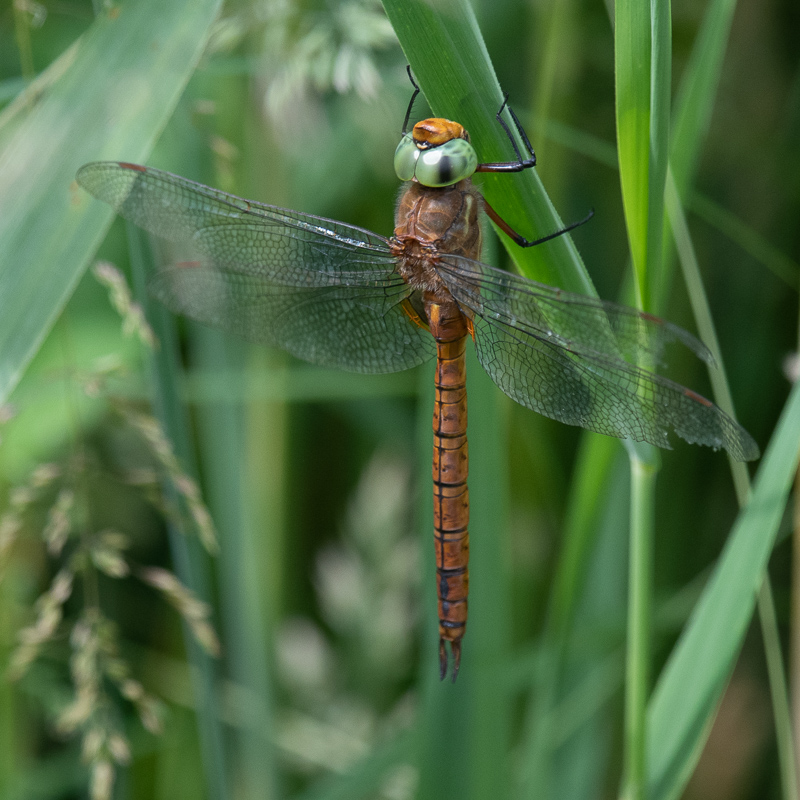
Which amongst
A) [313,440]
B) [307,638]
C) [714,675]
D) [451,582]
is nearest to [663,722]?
[714,675]

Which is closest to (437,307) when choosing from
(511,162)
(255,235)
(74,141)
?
(255,235)

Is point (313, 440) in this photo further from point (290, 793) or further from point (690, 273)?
point (690, 273)

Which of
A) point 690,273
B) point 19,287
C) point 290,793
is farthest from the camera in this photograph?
point 290,793

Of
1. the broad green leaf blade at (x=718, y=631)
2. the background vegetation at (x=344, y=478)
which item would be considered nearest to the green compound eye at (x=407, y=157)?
the background vegetation at (x=344, y=478)

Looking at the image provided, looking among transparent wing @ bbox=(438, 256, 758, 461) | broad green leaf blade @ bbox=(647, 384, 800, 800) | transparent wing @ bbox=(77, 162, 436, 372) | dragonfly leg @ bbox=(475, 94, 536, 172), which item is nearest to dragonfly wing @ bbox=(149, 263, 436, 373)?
transparent wing @ bbox=(77, 162, 436, 372)

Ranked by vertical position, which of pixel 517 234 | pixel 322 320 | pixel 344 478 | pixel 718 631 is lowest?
pixel 344 478

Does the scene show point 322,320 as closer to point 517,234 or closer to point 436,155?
point 436,155

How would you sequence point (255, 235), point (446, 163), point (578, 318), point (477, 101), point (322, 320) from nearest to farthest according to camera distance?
1. point (477, 101)
2. point (578, 318)
3. point (446, 163)
4. point (255, 235)
5. point (322, 320)
